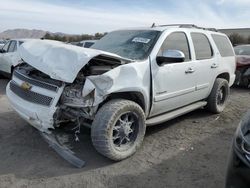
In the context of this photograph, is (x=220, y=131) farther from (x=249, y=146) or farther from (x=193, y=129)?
(x=249, y=146)

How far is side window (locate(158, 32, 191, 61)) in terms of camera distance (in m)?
5.37

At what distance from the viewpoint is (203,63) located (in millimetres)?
6238

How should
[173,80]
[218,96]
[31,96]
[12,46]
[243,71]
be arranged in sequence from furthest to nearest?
[12,46] → [243,71] → [218,96] → [173,80] → [31,96]

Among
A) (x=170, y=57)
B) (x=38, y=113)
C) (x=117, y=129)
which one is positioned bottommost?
(x=117, y=129)

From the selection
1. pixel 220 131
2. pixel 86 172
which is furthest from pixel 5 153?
pixel 220 131

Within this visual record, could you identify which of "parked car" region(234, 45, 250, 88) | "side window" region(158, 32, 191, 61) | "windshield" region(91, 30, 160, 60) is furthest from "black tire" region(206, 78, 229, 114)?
"parked car" region(234, 45, 250, 88)

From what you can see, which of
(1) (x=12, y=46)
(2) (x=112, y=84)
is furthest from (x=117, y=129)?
(1) (x=12, y=46)

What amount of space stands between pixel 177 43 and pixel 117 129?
6.89 feet

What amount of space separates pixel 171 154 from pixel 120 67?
4.87 feet

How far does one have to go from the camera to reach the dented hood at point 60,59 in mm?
4140

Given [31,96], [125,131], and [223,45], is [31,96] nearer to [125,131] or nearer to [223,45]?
[125,131]

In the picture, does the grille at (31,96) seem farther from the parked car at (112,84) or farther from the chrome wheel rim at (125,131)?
the chrome wheel rim at (125,131)

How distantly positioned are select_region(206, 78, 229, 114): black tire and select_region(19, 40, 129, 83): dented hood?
118 inches

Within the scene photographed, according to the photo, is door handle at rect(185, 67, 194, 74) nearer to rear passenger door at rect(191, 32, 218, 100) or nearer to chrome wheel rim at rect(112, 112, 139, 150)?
rear passenger door at rect(191, 32, 218, 100)
